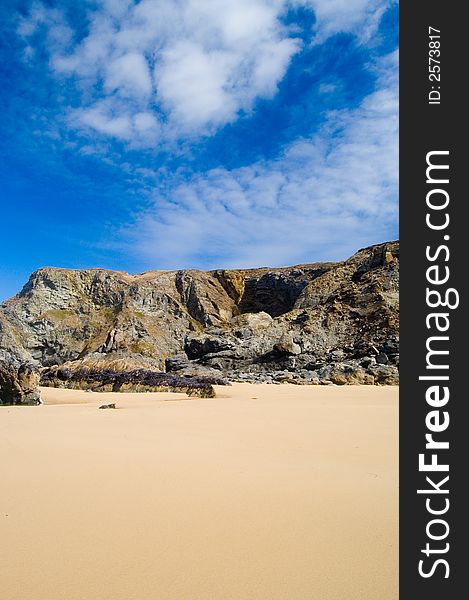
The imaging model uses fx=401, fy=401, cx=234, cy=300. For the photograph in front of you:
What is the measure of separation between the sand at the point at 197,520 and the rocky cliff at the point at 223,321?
14.7 metres

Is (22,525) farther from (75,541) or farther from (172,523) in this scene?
(172,523)

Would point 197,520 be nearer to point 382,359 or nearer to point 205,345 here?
point 382,359

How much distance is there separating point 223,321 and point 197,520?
6047 cm

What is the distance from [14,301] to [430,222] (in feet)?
218

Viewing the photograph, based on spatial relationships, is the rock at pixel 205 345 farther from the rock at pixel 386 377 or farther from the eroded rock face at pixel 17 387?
the eroded rock face at pixel 17 387

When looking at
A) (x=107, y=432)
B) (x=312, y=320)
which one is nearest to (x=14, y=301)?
(x=312, y=320)

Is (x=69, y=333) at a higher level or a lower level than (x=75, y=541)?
higher

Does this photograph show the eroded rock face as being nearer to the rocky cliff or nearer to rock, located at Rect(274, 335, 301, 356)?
the rocky cliff

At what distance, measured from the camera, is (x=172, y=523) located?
1.72 metres

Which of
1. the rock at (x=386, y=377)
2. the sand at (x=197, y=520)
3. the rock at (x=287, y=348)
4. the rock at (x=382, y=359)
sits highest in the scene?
the rock at (x=287, y=348)

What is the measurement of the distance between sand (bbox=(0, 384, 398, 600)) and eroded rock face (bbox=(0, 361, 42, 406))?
5.47 meters

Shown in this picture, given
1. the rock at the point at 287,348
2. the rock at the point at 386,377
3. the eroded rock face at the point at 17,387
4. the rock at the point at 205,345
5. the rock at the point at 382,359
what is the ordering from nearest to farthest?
the eroded rock face at the point at 17,387, the rock at the point at 386,377, the rock at the point at 382,359, the rock at the point at 287,348, the rock at the point at 205,345

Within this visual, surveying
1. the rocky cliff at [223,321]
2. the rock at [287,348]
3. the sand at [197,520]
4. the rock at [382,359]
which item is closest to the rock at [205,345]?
the rocky cliff at [223,321]

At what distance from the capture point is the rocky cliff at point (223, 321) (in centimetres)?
2594
